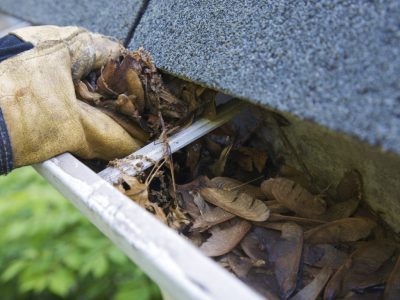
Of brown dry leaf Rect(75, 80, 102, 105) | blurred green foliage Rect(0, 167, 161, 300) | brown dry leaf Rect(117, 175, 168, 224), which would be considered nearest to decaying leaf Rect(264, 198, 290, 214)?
brown dry leaf Rect(117, 175, 168, 224)

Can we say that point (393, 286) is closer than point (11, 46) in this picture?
Yes

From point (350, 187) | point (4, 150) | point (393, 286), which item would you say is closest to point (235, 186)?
point (350, 187)

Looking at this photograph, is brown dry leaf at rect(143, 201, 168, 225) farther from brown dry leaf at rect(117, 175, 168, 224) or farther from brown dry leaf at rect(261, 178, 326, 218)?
brown dry leaf at rect(261, 178, 326, 218)

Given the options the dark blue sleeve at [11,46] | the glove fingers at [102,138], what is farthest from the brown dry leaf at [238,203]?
the dark blue sleeve at [11,46]

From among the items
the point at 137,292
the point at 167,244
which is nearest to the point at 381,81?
the point at 167,244

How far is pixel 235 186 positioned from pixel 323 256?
10.6 inches

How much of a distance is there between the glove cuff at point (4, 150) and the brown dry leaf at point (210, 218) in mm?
423

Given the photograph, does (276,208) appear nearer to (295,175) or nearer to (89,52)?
(295,175)

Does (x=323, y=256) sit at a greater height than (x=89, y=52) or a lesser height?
lesser

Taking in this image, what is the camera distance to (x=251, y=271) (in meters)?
0.93

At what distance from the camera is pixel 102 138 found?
1.04 m

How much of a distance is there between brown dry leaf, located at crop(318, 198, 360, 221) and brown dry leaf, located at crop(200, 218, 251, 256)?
0.63 ft

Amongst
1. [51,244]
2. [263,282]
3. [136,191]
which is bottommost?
[51,244]

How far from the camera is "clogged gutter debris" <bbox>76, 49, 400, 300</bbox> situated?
0.92 m
